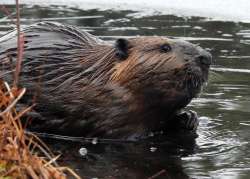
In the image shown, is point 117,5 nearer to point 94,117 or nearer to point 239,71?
point 239,71

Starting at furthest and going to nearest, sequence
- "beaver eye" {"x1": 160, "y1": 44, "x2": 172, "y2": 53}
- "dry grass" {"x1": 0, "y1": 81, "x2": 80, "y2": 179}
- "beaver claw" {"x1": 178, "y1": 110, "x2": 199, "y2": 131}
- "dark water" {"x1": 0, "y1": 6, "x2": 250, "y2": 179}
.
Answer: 1. "beaver claw" {"x1": 178, "y1": 110, "x2": 199, "y2": 131}
2. "beaver eye" {"x1": 160, "y1": 44, "x2": 172, "y2": 53}
3. "dark water" {"x1": 0, "y1": 6, "x2": 250, "y2": 179}
4. "dry grass" {"x1": 0, "y1": 81, "x2": 80, "y2": 179}

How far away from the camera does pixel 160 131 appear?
5445mm

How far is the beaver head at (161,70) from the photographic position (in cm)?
503

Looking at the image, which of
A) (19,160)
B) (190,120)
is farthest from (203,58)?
(19,160)

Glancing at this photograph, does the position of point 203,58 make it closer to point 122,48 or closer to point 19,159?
point 122,48

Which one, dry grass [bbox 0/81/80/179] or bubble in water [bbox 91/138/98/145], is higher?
dry grass [bbox 0/81/80/179]

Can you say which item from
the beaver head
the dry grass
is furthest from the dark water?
the dry grass

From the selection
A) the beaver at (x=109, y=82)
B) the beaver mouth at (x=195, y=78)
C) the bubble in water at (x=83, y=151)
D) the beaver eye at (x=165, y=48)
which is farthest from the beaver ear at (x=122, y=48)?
the bubble in water at (x=83, y=151)

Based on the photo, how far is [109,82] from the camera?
524 centimetres

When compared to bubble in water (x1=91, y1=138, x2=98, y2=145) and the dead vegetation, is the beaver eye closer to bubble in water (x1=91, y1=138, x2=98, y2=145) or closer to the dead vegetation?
bubble in water (x1=91, y1=138, x2=98, y2=145)

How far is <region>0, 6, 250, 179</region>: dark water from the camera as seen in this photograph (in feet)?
14.6

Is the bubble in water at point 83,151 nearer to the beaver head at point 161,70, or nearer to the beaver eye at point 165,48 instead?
the beaver head at point 161,70

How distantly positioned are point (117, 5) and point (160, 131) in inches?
195

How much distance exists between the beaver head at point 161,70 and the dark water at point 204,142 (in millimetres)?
326
